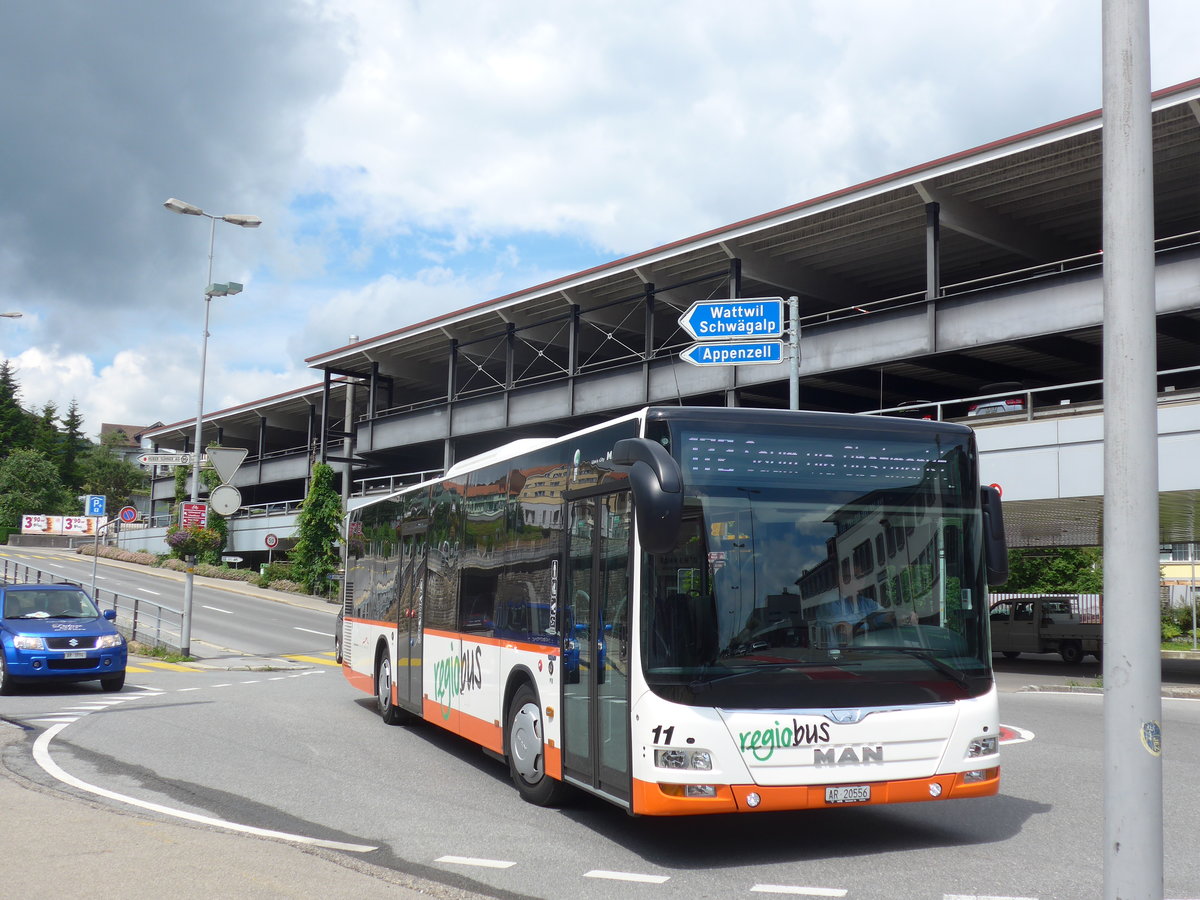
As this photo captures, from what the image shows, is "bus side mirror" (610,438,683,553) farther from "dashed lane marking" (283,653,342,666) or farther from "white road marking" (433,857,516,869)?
"dashed lane marking" (283,653,342,666)

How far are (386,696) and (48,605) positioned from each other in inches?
260

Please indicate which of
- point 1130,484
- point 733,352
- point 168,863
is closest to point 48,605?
point 733,352

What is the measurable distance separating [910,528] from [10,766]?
800 centimetres

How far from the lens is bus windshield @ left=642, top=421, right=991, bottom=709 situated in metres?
7.01

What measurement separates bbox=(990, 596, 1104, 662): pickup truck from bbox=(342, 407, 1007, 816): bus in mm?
24108

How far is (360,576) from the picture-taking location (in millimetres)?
16438

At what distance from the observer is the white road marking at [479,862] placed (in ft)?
22.3

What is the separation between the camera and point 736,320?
14.2m

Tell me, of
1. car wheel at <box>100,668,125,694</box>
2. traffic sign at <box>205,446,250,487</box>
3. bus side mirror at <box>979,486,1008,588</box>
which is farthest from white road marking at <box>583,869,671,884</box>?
traffic sign at <box>205,446,250,487</box>

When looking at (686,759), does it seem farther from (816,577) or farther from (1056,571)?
(1056,571)

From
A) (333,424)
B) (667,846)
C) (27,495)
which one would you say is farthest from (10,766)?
(27,495)

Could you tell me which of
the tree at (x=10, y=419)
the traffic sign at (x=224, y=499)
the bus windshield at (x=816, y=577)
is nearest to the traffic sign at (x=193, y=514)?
the traffic sign at (x=224, y=499)

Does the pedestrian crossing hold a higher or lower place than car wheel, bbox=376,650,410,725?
lower

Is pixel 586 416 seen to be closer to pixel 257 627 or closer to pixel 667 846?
pixel 257 627
